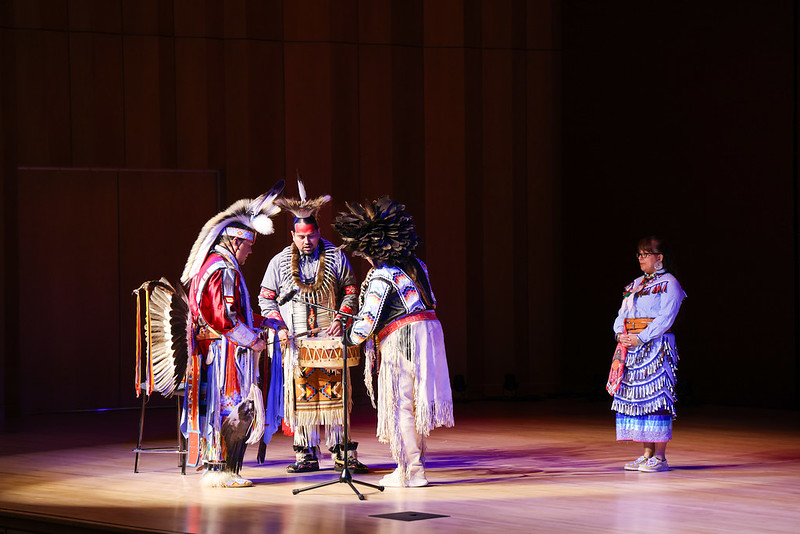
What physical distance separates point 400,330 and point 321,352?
77 centimetres

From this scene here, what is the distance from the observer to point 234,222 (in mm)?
6305

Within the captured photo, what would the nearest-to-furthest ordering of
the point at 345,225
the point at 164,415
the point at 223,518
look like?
1. the point at 223,518
2. the point at 345,225
3. the point at 164,415

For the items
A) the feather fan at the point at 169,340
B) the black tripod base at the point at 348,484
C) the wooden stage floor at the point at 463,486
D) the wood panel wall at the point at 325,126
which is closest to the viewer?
the wooden stage floor at the point at 463,486

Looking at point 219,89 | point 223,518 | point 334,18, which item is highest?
point 334,18

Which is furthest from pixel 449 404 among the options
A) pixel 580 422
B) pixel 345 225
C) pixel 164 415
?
pixel 164 415

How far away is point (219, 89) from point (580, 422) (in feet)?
13.5

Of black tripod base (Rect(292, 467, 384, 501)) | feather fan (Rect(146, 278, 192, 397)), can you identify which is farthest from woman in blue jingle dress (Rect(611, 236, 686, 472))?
feather fan (Rect(146, 278, 192, 397))

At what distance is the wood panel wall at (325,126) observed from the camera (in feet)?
32.7

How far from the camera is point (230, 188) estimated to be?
10344 millimetres

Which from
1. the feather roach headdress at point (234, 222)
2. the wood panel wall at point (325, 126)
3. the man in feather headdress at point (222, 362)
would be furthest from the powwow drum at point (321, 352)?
the wood panel wall at point (325, 126)

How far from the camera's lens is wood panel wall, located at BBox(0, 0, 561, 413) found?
32.7 ft

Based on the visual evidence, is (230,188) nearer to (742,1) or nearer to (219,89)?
(219,89)

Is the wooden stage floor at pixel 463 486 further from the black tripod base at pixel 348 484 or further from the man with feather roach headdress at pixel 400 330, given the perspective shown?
the man with feather roach headdress at pixel 400 330

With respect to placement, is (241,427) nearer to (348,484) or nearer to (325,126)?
(348,484)
